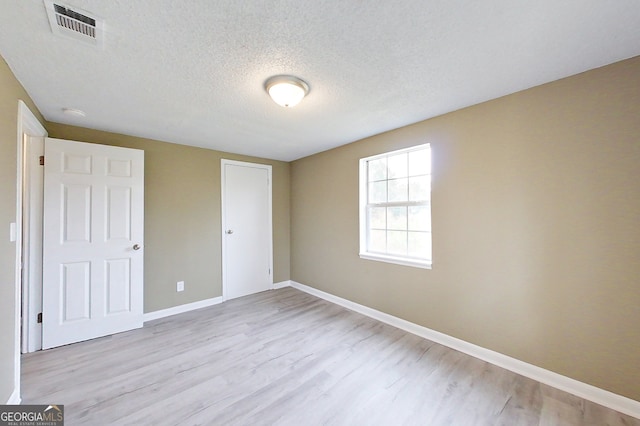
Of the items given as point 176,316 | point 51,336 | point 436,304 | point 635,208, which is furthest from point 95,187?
point 635,208

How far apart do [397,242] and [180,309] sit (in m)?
3.10

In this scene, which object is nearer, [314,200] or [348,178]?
[348,178]

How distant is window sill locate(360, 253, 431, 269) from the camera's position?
2586 mm

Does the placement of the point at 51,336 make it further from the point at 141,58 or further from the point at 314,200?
the point at 314,200

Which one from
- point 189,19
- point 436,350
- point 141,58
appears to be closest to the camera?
point 189,19

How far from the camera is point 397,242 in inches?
117

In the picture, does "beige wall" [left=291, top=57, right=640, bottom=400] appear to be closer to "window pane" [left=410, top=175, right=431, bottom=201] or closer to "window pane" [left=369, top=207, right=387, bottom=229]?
"window pane" [left=410, top=175, right=431, bottom=201]

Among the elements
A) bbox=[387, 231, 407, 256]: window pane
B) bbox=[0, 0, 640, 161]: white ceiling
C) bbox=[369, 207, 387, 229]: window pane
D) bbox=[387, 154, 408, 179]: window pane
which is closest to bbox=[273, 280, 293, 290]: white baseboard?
bbox=[369, 207, 387, 229]: window pane

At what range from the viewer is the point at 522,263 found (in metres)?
1.96

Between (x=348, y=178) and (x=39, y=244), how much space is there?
11.5 ft

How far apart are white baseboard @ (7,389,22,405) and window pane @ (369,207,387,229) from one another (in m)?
3.42

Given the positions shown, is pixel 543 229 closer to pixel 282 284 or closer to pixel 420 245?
pixel 420 245

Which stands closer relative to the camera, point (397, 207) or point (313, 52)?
point (313, 52)

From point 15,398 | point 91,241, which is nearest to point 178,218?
point 91,241
